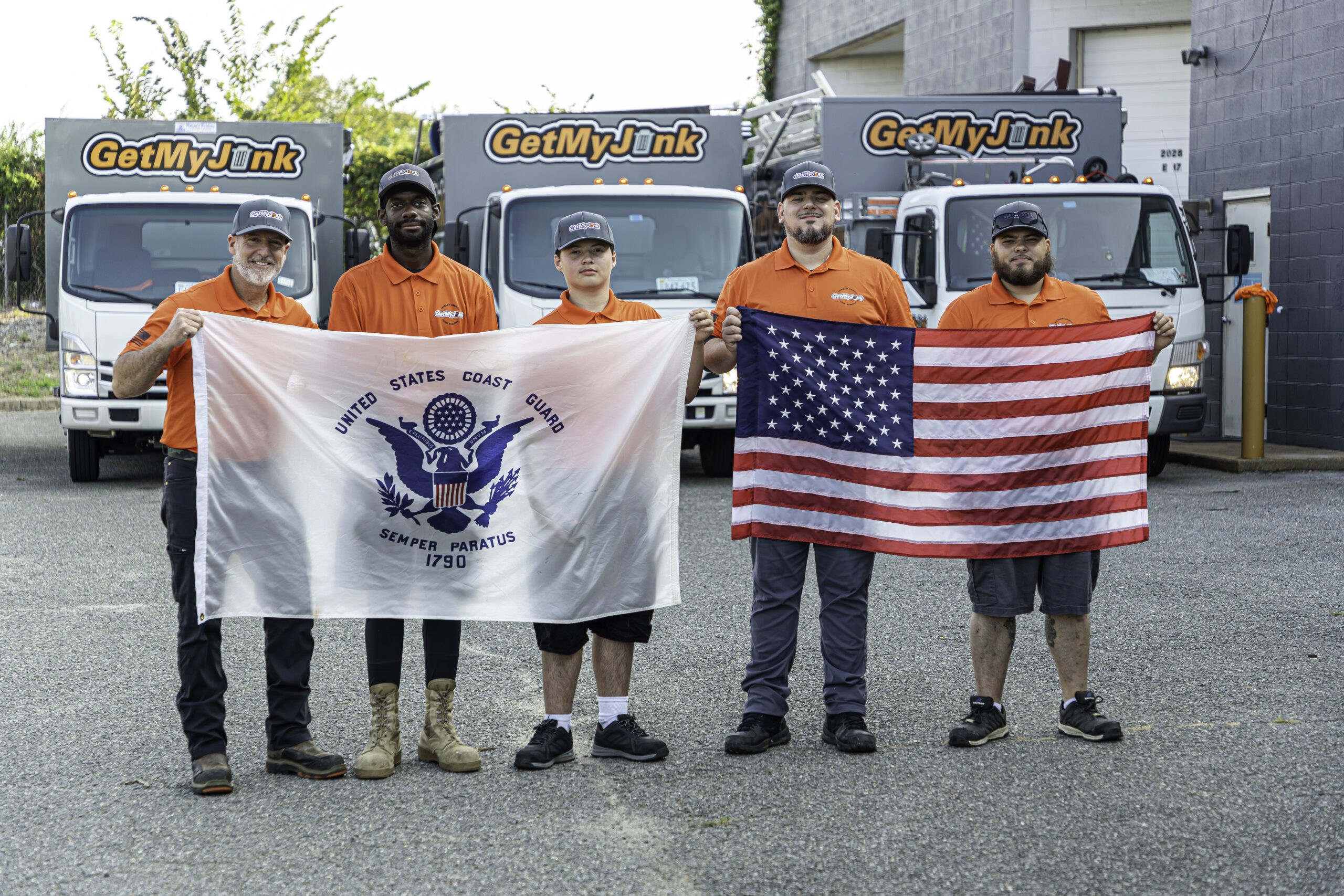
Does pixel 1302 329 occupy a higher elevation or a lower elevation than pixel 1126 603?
higher

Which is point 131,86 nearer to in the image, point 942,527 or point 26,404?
point 26,404

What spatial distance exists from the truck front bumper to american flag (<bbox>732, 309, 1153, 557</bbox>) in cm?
834

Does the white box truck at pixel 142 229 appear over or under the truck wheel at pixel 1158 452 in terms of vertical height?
over

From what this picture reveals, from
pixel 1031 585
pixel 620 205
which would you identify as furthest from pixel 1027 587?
pixel 620 205

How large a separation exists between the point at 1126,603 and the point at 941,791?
3.44 meters

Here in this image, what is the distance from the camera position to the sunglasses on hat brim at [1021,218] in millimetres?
5453

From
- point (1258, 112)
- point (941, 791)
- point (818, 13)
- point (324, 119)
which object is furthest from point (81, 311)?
point (324, 119)

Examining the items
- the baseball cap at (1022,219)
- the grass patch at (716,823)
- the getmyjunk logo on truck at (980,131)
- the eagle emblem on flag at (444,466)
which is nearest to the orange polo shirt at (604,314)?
the eagle emblem on flag at (444,466)

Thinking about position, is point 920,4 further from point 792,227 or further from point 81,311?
point 792,227

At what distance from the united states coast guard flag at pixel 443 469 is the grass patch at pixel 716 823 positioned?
93cm

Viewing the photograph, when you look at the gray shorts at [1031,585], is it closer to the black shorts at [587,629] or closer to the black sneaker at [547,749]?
the black shorts at [587,629]

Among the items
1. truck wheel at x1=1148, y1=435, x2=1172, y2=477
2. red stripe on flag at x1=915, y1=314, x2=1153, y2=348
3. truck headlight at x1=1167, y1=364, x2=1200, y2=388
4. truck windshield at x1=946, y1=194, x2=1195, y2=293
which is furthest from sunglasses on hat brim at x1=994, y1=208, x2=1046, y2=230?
truck wheel at x1=1148, y1=435, x2=1172, y2=477

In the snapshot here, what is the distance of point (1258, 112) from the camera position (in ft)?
53.5

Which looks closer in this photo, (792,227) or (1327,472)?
(792,227)
